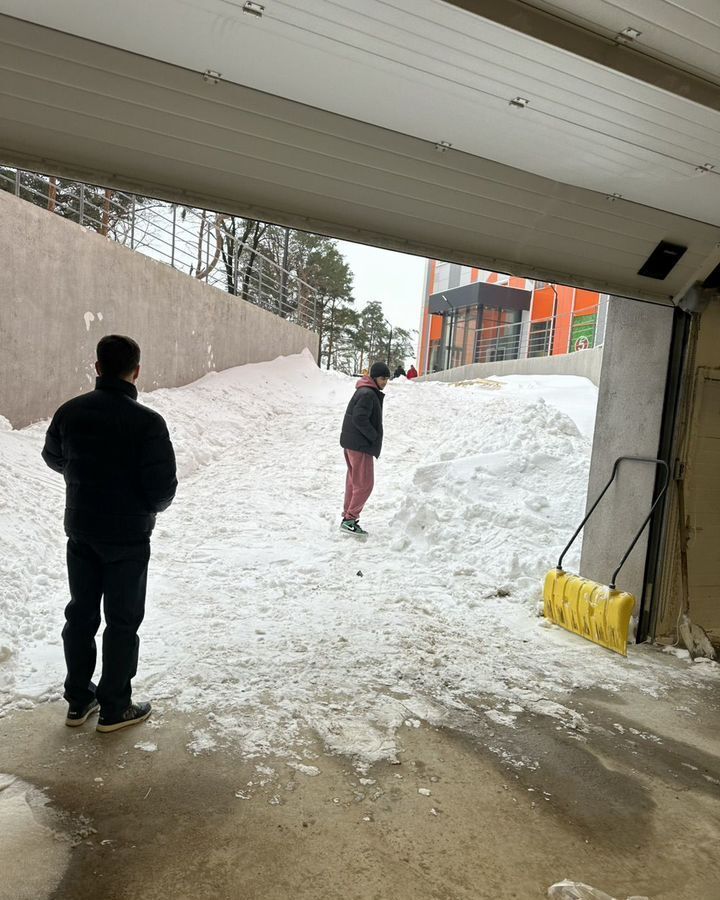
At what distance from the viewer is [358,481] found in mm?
6934

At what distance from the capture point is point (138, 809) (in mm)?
2371

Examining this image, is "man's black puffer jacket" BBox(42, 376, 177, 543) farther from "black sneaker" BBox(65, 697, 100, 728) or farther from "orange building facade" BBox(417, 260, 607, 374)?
"orange building facade" BBox(417, 260, 607, 374)

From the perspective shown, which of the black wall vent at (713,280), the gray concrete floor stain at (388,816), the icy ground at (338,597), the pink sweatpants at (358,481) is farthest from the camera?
the pink sweatpants at (358,481)

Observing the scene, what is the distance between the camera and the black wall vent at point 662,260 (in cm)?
423

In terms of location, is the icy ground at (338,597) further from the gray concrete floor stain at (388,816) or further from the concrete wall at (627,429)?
the concrete wall at (627,429)

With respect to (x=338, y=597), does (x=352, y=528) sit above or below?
above

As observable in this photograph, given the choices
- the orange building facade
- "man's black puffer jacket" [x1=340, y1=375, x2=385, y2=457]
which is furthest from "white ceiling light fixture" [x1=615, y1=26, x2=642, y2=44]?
the orange building facade

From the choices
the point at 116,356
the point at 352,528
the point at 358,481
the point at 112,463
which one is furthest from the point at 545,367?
the point at 112,463

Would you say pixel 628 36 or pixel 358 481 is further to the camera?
pixel 358 481

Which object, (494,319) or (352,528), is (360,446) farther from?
(494,319)

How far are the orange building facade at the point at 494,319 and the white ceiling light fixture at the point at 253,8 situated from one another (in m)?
22.7

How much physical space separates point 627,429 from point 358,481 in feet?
9.82

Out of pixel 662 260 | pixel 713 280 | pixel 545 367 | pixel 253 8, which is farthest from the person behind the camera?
pixel 545 367

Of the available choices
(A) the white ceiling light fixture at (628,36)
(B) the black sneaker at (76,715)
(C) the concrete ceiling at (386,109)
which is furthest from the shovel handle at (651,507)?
(B) the black sneaker at (76,715)
